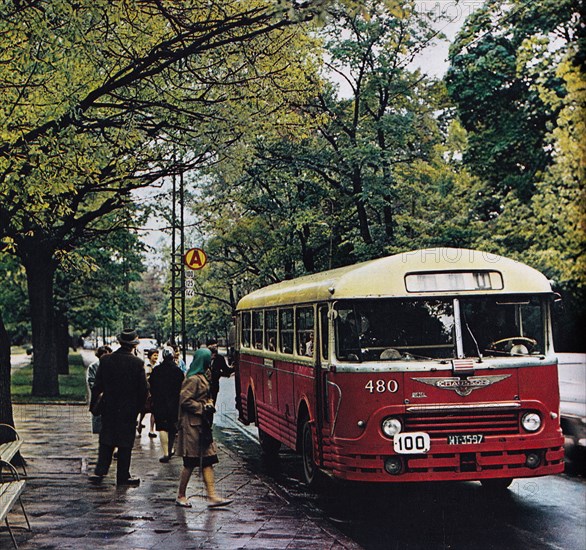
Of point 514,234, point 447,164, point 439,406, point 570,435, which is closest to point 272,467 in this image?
point 570,435

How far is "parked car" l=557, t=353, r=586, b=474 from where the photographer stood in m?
13.1

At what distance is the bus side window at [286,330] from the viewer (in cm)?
1344

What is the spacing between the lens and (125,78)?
11430 millimetres

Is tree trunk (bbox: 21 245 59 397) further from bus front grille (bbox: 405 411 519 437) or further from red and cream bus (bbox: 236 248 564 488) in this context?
bus front grille (bbox: 405 411 519 437)

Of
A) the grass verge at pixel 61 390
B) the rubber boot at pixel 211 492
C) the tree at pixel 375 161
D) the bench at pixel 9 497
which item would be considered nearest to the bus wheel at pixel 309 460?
the rubber boot at pixel 211 492

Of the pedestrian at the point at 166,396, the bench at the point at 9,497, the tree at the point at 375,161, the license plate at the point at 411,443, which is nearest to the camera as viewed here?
the bench at the point at 9,497

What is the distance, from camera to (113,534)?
902 cm

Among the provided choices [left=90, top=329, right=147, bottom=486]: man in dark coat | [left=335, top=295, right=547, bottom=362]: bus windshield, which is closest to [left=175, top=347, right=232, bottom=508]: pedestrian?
[left=335, top=295, right=547, bottom=362]: bus windshield

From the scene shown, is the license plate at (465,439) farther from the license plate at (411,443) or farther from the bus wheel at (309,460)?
the bus wheel at (309,460)

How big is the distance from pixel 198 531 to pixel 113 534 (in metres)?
0.78

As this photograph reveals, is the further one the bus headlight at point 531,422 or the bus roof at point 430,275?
the bus roof at point 430,275

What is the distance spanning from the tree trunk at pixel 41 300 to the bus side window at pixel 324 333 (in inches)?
661

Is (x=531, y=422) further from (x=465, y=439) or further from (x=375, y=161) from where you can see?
(x=375, y=161)

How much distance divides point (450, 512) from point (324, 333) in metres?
2.38
